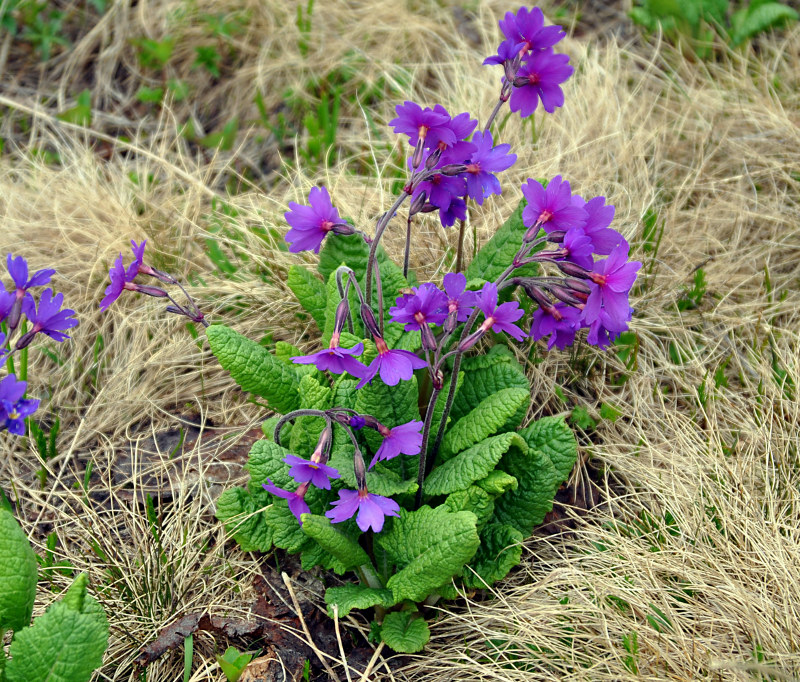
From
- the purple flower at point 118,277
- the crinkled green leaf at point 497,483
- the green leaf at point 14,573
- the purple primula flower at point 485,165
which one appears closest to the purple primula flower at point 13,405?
the green leaf at point 14,573

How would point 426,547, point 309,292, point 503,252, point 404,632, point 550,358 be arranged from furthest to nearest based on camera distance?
point 550,358
point 309,292
point 503,252
point 404,632
point 426,547

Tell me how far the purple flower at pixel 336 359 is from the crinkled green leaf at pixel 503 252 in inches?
24.1

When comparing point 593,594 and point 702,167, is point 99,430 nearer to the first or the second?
point 593,594

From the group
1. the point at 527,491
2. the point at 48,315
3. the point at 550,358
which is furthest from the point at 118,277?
the point at 550,358

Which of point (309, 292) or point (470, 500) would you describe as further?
point (309, 292)

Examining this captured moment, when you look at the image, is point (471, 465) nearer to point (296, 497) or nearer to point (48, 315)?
point (296, 497)

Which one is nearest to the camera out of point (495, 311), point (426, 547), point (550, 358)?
point (495, 311)

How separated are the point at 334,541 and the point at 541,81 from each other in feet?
3.96

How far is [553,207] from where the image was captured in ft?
6.15

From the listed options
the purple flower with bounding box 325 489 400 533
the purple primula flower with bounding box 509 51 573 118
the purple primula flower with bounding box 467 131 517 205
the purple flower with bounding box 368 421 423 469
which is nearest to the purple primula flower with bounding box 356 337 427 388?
the purple flower with bounding box 368 421 423 469

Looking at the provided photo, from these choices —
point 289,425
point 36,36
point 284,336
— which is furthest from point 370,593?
point 36,36

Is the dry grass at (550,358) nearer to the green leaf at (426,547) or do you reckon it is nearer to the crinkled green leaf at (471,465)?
the green leaf at (426,547)

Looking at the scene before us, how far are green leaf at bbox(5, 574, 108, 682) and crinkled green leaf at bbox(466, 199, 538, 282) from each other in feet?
4.20

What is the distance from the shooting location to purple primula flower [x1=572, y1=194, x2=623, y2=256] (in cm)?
185
